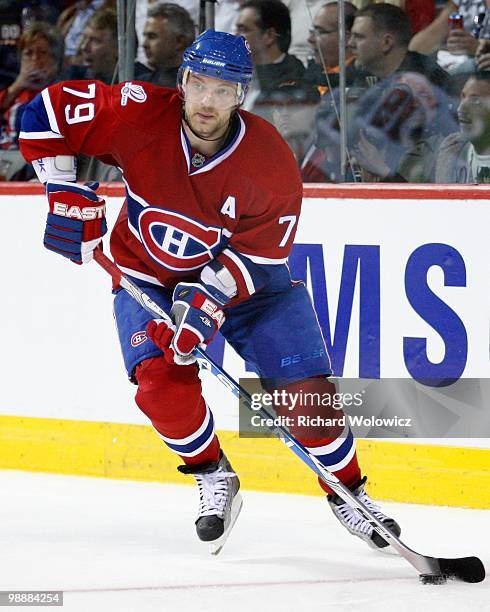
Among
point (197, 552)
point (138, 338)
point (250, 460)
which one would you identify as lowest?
point (250, 460)

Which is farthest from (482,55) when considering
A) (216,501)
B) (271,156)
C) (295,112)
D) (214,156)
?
(216,501)

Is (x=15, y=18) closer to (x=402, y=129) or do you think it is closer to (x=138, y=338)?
(x=402, y=129)

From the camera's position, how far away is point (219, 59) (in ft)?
9.32

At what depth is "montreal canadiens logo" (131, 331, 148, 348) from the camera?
3045 mm

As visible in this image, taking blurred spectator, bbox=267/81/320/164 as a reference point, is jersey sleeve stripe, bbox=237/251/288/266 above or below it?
above

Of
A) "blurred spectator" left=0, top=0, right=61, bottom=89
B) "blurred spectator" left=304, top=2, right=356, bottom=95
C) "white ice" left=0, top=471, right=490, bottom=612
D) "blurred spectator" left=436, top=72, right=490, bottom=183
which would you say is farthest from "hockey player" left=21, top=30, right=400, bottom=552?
"blurred spectator" left=0, top=0, right=61, bottom=89

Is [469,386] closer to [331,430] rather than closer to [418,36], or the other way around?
[331,430]

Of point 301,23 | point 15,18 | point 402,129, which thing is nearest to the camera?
point 402,129

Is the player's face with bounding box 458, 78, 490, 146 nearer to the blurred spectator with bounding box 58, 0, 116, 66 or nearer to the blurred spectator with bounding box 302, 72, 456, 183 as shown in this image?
the blurred spectator with bounding box 302, 72, 456, 183

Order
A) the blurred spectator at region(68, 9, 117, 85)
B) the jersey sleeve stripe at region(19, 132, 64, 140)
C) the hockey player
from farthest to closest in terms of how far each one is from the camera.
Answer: the blurred spectator at region(68, 9, 117, 85) < the jersey sleeve stripe at region(19, 132, 64, 140) < the hockey player

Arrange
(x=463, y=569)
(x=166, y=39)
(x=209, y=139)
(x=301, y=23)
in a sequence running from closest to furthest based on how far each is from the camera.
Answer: (x=463, y=569), (x=209, y=139), (x=301, y=23), (x=166, y=39)

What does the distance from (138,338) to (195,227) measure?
1.03 ft

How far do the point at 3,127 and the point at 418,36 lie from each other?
5.42ft

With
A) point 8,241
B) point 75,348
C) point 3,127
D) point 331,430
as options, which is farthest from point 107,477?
point 3,127
